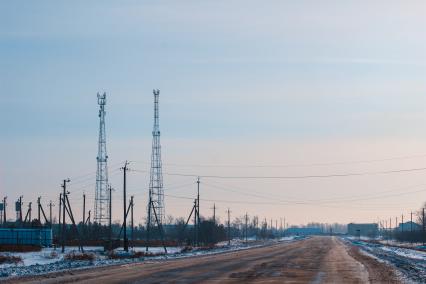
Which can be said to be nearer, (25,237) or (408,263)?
(408,263)

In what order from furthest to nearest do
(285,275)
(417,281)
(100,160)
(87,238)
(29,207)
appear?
(29,207) < (87,238) < (100,160) < (285,275) < (417,281)

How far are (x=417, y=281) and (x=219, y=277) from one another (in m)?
7.94

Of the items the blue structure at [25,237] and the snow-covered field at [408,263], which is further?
the blue structure at [25,237]

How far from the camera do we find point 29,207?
11638 cm

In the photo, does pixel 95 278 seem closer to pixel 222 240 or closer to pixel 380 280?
pixel 380 280

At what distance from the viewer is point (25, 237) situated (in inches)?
3450

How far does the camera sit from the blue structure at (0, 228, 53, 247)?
8694 cm

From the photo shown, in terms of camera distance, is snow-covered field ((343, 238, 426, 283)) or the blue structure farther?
the blue structure

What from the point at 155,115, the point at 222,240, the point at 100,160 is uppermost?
the point at 155,115

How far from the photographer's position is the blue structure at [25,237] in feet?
285

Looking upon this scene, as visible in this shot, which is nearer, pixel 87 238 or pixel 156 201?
pixel 156 201

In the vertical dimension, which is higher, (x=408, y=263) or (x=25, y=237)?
(x=408, y=263)

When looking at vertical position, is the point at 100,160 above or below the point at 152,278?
above

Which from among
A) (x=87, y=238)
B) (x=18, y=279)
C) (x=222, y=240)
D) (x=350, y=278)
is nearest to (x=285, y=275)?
(x=350, y=278)
